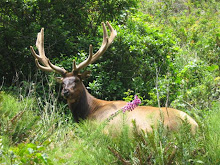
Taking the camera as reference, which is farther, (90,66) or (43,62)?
(90,66)

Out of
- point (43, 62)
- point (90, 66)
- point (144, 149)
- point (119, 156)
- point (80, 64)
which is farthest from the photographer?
point (90, 66)

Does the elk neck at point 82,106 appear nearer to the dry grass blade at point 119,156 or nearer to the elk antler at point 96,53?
the elk antler at point 96,53

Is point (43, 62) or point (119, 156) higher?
point (43, 62)

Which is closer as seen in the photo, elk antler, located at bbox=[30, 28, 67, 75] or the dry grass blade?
the dry grass blade

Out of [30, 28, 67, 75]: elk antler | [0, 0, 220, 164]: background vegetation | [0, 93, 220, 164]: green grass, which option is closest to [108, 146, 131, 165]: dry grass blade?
[0, 93, 220, 164]: green grass

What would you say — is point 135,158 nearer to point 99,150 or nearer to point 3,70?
point 99,150

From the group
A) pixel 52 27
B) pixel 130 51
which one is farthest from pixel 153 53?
pixel 52 27

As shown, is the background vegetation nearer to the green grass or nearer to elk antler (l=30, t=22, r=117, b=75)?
elk antler (l=30, t=22, r=117, b=75)

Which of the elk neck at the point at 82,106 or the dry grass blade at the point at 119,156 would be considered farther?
the elk neck at the point at 82,106

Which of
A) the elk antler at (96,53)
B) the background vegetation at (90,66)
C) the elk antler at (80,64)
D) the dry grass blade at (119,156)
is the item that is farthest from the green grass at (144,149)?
the elk antler at (80,64)

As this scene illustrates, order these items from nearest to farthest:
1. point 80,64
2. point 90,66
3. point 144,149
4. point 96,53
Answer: point 144,149
point 80,64
point 96,53
point 90,66

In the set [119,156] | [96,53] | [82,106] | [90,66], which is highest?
[96,53]

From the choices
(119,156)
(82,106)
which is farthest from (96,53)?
(119,156)

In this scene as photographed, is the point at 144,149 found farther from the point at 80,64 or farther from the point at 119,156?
the point at 80,64
